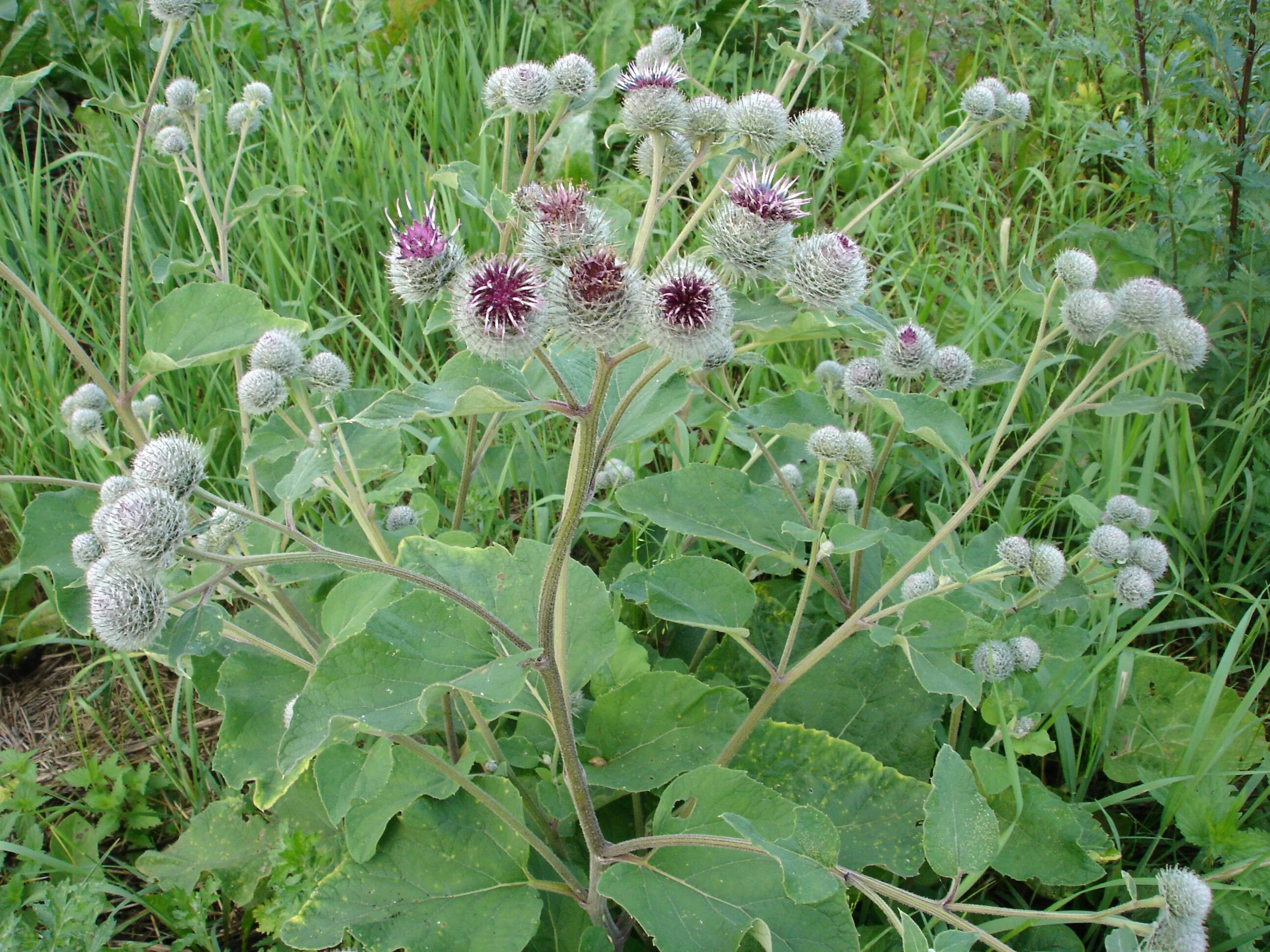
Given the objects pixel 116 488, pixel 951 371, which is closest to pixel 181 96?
pixel 116 488

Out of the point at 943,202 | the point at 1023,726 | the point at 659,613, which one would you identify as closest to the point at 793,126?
the point at 659,613

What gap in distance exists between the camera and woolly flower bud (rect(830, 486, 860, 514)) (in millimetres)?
2564

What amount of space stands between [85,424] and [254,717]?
0.86m

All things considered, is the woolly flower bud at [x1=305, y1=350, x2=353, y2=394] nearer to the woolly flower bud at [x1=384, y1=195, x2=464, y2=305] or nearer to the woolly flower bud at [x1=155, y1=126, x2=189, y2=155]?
the woolly flower bud at [x1=384, y1=195, x2=464, y2=305]

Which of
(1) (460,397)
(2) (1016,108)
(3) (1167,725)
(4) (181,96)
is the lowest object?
(3) (1167,725)

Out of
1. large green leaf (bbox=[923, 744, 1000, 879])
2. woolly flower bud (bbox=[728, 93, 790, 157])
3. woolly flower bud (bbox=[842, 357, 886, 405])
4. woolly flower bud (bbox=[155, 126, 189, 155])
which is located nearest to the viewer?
large green leaf (bbox=[923, 744, 1000, 879])

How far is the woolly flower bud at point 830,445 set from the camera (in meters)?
2.16

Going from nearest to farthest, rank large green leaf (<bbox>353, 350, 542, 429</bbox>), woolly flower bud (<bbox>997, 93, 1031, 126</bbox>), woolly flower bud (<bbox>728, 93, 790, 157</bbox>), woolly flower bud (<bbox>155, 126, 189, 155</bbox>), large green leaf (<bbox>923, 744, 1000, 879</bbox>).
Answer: large green leaf (<bbox>353, 350, 542, 429</bbox>), large green leaf (<bbox>923, 744, 1000, 879</bbox>), woolly flower bud (<bbox>728, 93, 790, 157</bbox>), woolly flower bud (<bbox>997, 93, 1031, 126</bbox>), woolly flower bud (<bbox>155, 126, 189, 155</bbox>)

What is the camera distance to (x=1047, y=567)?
211cm

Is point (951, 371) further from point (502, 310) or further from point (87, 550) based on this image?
point (87, 550)

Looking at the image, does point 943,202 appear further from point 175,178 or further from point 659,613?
point 175,178

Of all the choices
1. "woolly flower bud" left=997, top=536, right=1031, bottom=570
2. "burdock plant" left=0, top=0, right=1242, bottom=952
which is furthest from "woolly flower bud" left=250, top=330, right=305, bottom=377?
"woolly flower bud" left=997, top=536, right=1031, bottom=570

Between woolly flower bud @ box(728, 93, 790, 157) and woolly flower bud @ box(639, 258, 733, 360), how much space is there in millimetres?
651

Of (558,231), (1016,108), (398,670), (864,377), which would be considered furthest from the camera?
(1016,108)
